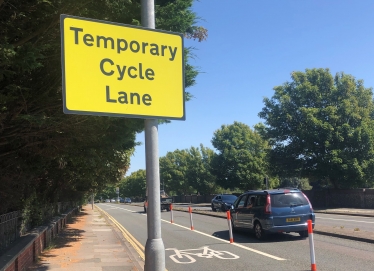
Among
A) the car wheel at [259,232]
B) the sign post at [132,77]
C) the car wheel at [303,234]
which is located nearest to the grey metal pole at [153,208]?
the sign post at [132,77]

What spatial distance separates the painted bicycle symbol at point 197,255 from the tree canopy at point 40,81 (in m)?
3.63

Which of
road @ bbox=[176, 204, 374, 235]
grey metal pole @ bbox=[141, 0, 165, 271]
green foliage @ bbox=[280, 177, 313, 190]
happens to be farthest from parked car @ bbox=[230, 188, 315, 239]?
green foliage @ bbox=[280, 177, 313, 190]

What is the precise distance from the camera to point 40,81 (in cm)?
712

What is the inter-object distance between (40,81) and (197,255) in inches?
265

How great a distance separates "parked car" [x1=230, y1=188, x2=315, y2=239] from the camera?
41.9 feet

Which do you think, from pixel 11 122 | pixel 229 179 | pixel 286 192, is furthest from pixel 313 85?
pixel 11 122

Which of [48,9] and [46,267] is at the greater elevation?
[48,9]

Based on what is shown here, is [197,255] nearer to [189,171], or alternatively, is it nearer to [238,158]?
[238,158]

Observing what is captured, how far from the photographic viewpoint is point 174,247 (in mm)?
13180

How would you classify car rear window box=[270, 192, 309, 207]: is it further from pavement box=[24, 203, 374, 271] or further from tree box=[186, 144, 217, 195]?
tree box=[186, 144, 217, 195]

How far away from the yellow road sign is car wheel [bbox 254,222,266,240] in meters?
10.3

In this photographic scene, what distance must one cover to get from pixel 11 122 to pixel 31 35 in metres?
1.96

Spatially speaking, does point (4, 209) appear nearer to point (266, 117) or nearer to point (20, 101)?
point (20, 101)

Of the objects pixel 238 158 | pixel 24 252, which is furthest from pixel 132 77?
pixel 238 158
